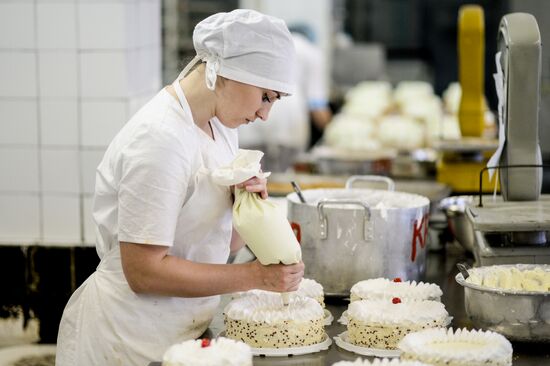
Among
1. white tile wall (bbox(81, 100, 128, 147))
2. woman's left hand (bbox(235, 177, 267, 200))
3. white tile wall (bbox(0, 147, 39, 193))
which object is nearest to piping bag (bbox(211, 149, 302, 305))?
woman's left hand (bbox(235, 177, 267, 200))

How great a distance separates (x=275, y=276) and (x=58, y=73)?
1.82 metres

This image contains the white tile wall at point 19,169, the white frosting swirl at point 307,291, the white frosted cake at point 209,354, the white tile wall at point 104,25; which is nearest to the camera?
the white frosted cake at point 209,354

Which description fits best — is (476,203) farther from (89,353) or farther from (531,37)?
(89,353)

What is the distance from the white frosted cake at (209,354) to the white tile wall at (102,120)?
1849 mm

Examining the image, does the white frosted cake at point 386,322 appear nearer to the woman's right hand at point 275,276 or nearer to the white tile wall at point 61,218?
the woman's right hand at point 275,276

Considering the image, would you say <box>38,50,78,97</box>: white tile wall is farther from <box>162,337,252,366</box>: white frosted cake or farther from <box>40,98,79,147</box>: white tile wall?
<box>162,337,252,366</box>: white frosted cake

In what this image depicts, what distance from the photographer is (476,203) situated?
9.05 ft

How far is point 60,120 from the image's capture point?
366cm

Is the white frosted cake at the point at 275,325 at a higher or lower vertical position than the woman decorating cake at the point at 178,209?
lower

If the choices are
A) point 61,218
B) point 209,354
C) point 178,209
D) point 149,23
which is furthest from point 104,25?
point 209,354

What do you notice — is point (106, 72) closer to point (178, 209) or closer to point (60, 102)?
point (60, 102)

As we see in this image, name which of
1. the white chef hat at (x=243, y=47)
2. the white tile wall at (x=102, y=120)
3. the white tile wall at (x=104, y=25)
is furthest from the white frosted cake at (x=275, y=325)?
the white tile wall at (x=104, y=25)

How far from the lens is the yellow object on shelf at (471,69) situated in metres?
4.16

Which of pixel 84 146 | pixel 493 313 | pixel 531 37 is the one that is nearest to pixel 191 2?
pixel 84 146
